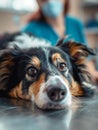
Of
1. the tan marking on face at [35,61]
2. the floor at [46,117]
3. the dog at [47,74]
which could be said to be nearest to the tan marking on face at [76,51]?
the dog at [47,74]

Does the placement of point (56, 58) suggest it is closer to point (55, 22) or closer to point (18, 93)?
point (18, 93)

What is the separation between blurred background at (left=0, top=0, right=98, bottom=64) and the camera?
412 centimetres

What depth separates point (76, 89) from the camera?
150 cm

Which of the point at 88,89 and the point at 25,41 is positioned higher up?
the point at 25,41

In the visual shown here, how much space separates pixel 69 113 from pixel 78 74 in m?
0.49

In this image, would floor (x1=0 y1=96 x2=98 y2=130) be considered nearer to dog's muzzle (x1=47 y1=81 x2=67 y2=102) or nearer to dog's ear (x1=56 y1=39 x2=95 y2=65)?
dog's muzzle (x1=47 y1=81 x2=67 y2=102)

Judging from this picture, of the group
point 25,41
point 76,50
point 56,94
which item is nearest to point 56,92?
point 56,94

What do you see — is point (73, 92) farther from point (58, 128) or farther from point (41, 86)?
point (58, 128)

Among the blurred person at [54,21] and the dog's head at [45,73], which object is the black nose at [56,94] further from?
the blurred person at [54,21]

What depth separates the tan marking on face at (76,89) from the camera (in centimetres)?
146

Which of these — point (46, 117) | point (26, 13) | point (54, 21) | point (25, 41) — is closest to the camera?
point (46, 117)

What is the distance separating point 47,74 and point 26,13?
10.4ft

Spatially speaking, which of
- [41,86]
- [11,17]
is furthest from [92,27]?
[41,86]

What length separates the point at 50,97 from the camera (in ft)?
3.82
